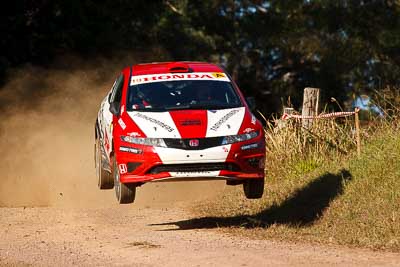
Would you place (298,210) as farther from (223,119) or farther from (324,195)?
(223,119)

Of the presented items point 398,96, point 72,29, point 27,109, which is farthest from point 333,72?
point 398,96

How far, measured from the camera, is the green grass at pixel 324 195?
42.2 ft

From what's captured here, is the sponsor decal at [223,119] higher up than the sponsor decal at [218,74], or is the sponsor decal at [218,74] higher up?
the sponsor decal at [218,74]

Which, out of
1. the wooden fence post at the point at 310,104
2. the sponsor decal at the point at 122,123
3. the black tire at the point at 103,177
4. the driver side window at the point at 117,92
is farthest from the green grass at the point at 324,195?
the driver side window at the point at 117,92

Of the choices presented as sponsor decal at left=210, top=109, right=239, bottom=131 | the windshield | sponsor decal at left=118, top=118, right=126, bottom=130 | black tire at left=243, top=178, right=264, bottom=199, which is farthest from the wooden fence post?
sponsor decal at left=118, top=118, right=126, bottom=130

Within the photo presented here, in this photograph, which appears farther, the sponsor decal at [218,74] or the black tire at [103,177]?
the black tire at [103,177]

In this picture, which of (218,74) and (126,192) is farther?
(218,74)

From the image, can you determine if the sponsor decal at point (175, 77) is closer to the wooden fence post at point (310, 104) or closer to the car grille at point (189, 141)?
the car grille at point (189, 141)

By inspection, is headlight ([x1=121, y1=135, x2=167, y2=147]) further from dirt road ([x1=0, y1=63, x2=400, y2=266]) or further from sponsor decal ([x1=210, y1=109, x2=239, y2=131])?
dirt road ([x1=0, y1=63, x2=400, y2=266])

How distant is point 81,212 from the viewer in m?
15.8

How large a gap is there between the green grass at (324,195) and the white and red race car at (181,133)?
0.93m

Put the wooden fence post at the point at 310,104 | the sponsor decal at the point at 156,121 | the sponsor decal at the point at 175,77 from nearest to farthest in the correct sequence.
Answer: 1. the sponsor decal at the point at 156,121
2. the sponsor decal at the point at 175,77
3. the wooden fence post at the point at 310,104

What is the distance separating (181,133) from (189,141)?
0.48 ft

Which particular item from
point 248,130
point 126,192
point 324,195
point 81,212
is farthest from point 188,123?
point 81,212
